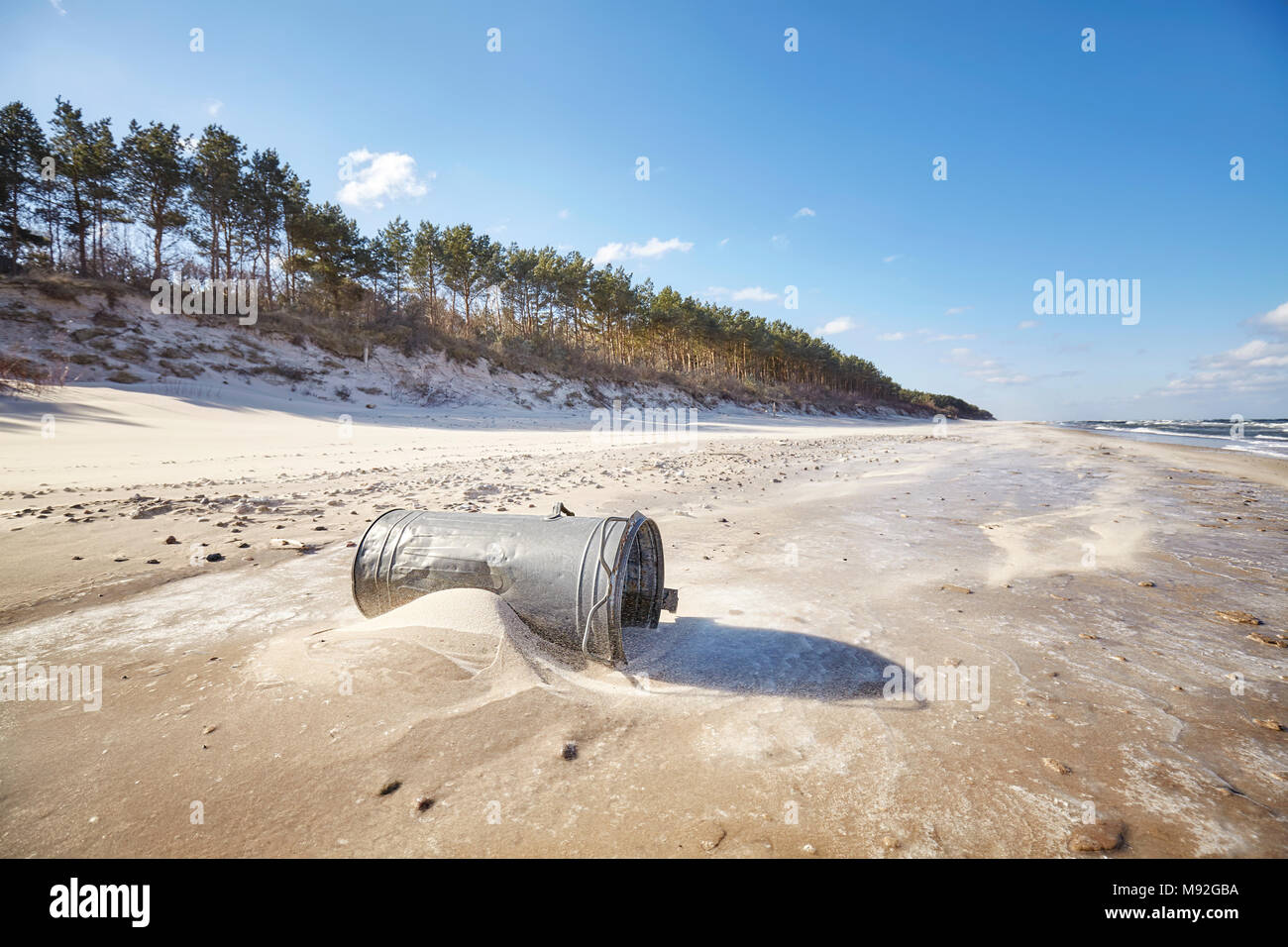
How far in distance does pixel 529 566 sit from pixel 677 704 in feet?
4.16

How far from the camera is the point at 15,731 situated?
103 inches

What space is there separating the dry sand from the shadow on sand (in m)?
0.03

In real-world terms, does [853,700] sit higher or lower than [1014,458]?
lower

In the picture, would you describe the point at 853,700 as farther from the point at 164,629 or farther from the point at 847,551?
the point at 164,629

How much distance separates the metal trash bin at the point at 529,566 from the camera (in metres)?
3.11

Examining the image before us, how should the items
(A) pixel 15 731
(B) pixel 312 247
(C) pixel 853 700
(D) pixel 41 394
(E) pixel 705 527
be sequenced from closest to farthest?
1. (A) pixel 15 731
2. (C) pixel 853 700
3. (E) pixel 705 527
4. (D) pixel 41 394
5. (B) pixel 312 247

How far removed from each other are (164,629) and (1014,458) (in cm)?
2179

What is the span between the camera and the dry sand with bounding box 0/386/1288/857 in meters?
2.07

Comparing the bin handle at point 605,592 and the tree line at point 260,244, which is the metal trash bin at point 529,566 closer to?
the bin handle at point 605,592

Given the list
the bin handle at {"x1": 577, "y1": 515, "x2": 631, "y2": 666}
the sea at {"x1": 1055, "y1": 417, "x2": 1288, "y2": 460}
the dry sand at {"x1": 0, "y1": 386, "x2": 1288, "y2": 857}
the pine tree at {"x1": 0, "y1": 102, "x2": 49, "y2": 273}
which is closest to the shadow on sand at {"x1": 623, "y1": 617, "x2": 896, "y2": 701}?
the dry sand at {"x1": 0, "y1": 386, "x2": 1288, "y2": 857}

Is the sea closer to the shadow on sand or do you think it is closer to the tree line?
the shadow on sand

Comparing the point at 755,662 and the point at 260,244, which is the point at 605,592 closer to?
the point at 755,662

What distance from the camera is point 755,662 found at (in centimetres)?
352
